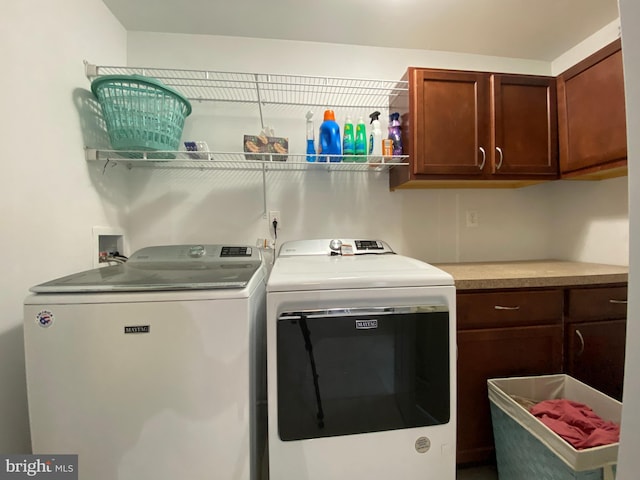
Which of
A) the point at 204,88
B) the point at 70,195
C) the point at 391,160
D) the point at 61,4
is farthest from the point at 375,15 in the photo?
the point at 70,195

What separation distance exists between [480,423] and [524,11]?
2262 millimetres

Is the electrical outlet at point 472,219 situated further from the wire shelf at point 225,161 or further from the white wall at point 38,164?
the white wall at point 38,164

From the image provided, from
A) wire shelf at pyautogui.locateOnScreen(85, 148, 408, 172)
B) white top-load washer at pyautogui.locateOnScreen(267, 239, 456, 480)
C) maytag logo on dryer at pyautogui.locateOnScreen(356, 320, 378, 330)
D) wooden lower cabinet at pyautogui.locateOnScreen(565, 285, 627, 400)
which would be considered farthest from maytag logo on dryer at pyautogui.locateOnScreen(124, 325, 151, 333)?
wooden lower cabinet at pyautogui.locateOnScreen(565, 285, 627, 400)

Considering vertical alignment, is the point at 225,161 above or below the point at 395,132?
below

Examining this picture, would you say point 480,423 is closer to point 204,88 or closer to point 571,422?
point 571,422

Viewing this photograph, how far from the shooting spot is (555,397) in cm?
123

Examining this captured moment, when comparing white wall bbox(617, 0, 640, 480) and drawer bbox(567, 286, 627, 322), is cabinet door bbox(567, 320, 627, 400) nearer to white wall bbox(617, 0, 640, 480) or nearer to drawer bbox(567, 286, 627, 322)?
drawer bbox(567, 286, 627, 322)

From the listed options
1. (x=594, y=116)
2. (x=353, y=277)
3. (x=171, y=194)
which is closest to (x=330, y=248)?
(x=353, y=277)

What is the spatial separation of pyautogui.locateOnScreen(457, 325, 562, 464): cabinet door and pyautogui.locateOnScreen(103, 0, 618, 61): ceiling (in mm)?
1764

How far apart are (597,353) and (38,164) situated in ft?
8.67

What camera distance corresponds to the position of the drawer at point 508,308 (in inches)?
47.6

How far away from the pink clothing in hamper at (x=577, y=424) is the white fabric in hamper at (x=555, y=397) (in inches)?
2.2

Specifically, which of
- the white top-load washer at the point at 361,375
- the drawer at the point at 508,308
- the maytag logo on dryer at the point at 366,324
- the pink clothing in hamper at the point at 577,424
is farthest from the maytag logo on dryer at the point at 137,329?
the pink clothing in hamper at the point at 577,424

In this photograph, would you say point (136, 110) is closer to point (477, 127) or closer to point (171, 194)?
point (171, 194)
